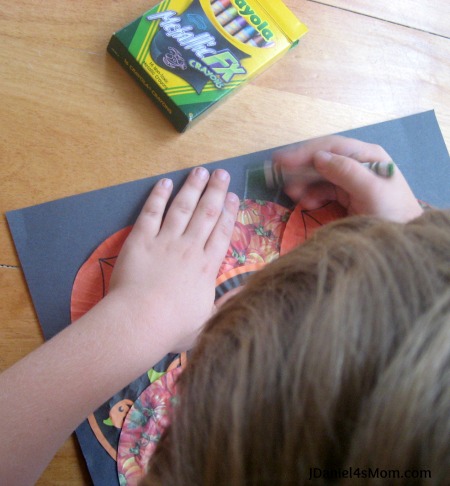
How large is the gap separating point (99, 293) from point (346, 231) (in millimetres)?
270

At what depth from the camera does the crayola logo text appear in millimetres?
575

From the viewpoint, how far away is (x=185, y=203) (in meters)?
0.56

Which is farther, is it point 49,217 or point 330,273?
point 49,217

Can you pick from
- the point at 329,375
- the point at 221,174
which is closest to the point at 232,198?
the point at 221,174

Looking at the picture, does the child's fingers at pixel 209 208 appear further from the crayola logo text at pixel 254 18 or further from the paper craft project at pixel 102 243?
the crayola logo text at pixel 254 18

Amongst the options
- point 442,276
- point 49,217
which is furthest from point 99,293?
point 442,276

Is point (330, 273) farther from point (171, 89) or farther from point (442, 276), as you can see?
point (171, 89)

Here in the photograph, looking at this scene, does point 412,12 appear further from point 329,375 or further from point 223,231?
point 329,375

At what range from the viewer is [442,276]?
1.02 ft

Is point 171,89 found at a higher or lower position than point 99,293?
higher

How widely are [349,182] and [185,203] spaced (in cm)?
18

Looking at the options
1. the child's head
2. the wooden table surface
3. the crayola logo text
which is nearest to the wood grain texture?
the wooden table surface

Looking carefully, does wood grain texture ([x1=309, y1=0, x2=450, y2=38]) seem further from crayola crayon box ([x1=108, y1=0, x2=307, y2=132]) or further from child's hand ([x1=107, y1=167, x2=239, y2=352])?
child's hand ([x1=107, y1=167, x2=239, y2=352])

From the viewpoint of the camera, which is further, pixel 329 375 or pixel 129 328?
pixel 129 328
